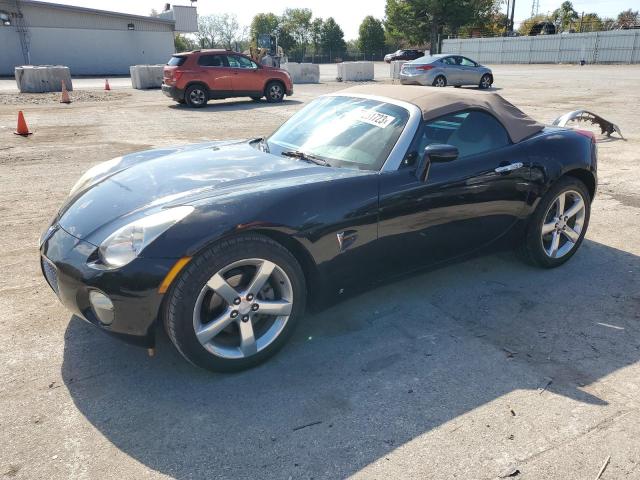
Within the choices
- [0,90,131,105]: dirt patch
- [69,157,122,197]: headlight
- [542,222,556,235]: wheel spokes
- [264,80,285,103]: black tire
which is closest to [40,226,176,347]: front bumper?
[69,157,122,197]: headlight

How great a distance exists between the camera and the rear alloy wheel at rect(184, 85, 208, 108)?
15.8 m

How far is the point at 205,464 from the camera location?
7.22 ft

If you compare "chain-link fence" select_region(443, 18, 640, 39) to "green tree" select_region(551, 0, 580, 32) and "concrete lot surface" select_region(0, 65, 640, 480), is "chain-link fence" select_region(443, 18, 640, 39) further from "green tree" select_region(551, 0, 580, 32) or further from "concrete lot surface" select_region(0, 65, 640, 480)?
"concrete lot surface" select_region(0, 65, 640, 480)


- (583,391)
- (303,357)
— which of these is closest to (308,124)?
(303,357)

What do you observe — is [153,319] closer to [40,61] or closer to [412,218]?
[412,218]

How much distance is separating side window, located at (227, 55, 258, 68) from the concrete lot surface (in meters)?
13.3

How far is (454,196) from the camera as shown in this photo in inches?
137

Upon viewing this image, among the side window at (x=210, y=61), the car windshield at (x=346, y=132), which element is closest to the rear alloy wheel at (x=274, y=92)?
the side window at (x=210, y=61)

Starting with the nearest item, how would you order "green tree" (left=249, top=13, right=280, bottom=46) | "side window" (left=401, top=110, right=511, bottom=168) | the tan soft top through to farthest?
"side window" (left=401, top=110, right=511, bottom=168)
the tan soft top
"green tree" (left=249, top=13, right=280, bottom=46)

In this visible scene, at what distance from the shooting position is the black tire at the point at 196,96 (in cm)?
1580

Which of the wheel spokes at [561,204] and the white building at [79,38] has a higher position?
the white building at [79,38]

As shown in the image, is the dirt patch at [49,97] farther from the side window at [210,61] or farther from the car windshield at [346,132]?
the car windshield at [346,132]

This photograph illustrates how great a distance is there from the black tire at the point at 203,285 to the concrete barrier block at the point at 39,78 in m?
21.9

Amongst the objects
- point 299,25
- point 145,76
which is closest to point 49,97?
point 145,76
